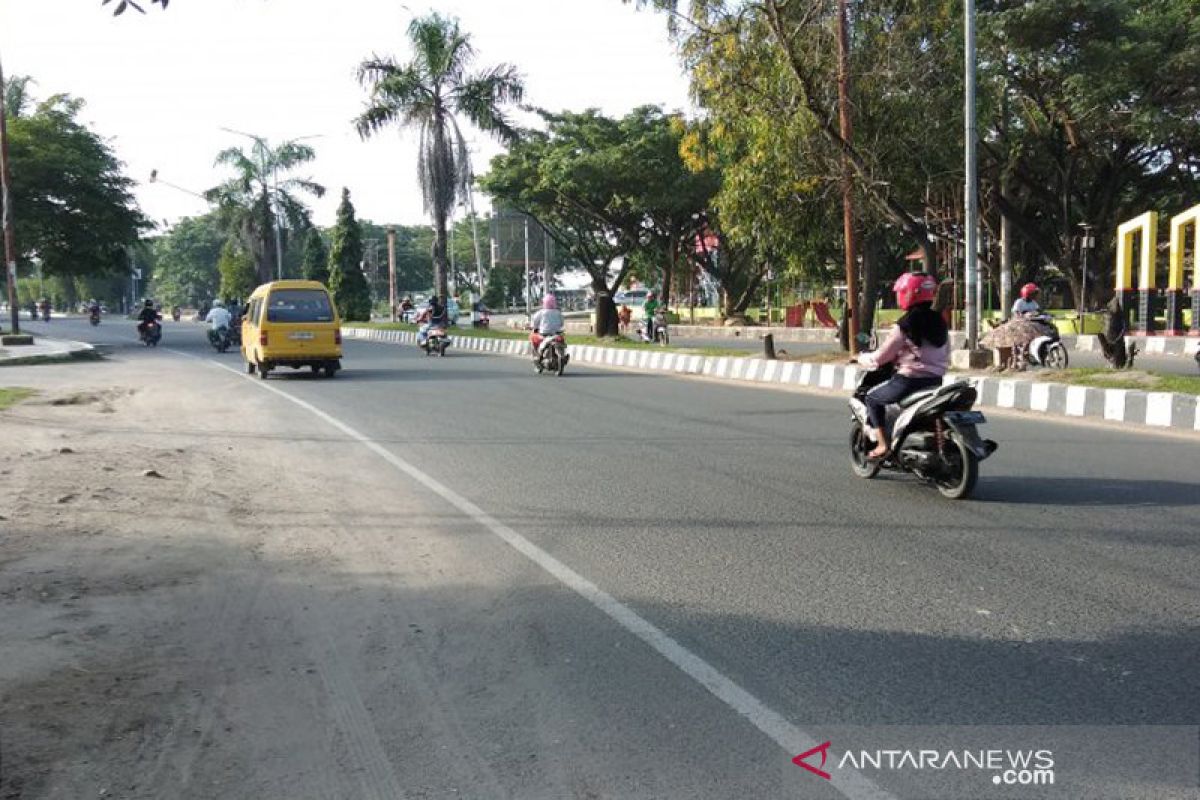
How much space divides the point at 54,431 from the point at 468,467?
633cm

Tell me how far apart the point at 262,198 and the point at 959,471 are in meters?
57.1

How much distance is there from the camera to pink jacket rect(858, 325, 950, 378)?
8.25 metres

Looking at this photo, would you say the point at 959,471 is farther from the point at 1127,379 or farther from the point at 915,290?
the point at 1127,379

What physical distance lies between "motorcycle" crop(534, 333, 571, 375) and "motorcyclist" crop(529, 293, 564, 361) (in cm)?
9

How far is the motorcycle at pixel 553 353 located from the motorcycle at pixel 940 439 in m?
13.2

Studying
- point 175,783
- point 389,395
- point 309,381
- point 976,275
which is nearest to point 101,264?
point 309,381

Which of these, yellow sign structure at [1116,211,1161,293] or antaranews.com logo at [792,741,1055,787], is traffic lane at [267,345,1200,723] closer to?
antaranews.com logo at [792,741,1055,787]

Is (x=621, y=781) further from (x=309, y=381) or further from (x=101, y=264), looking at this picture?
(x=101, y=264)

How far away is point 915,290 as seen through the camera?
8.02 m

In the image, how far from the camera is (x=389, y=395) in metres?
17.0

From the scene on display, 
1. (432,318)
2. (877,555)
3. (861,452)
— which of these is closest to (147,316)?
(432,318)

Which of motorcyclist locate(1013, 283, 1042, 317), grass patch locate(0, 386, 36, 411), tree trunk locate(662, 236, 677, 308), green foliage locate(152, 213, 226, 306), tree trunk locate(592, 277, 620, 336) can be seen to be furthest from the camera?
green foliage locate(152, 213, 226, 306)

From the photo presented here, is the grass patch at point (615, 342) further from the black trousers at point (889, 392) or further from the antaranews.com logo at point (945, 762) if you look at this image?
the antaranews.com logo at point (945, 762)

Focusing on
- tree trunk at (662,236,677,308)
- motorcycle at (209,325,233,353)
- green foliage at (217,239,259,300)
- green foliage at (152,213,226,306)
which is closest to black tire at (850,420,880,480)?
motorcycle at (209,325,233,353)
